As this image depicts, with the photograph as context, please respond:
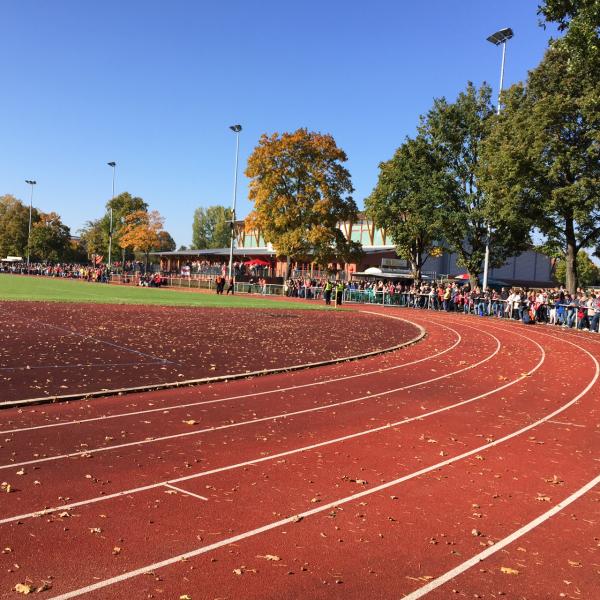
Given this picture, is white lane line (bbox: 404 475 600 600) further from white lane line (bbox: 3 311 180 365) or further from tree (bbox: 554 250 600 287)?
tree (bbox: 554 250 600 287)

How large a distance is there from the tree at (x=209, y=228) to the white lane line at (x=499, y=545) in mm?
116251

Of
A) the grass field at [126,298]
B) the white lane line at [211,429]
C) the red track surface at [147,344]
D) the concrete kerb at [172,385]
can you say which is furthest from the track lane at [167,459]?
the grass field at [126,298]

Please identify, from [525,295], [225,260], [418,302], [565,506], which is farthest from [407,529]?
[225,260]

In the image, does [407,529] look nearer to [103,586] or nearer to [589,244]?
[103,586]

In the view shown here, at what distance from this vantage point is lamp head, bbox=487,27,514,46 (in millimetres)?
37997

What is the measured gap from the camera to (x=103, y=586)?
412 centimetres

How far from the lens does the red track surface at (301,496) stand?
4.41m

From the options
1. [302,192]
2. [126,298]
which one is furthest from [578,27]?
[302,192]

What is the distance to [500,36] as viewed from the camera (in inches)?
1512

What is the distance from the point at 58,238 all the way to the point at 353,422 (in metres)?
A: 104

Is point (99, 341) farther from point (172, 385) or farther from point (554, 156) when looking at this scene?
point (554, 156)

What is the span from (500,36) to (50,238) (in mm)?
84618

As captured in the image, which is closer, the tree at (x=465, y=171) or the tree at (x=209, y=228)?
the tree at (x=465, y=171)

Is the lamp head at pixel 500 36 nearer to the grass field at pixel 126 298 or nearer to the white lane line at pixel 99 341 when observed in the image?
the grass field at pixel 126 298
